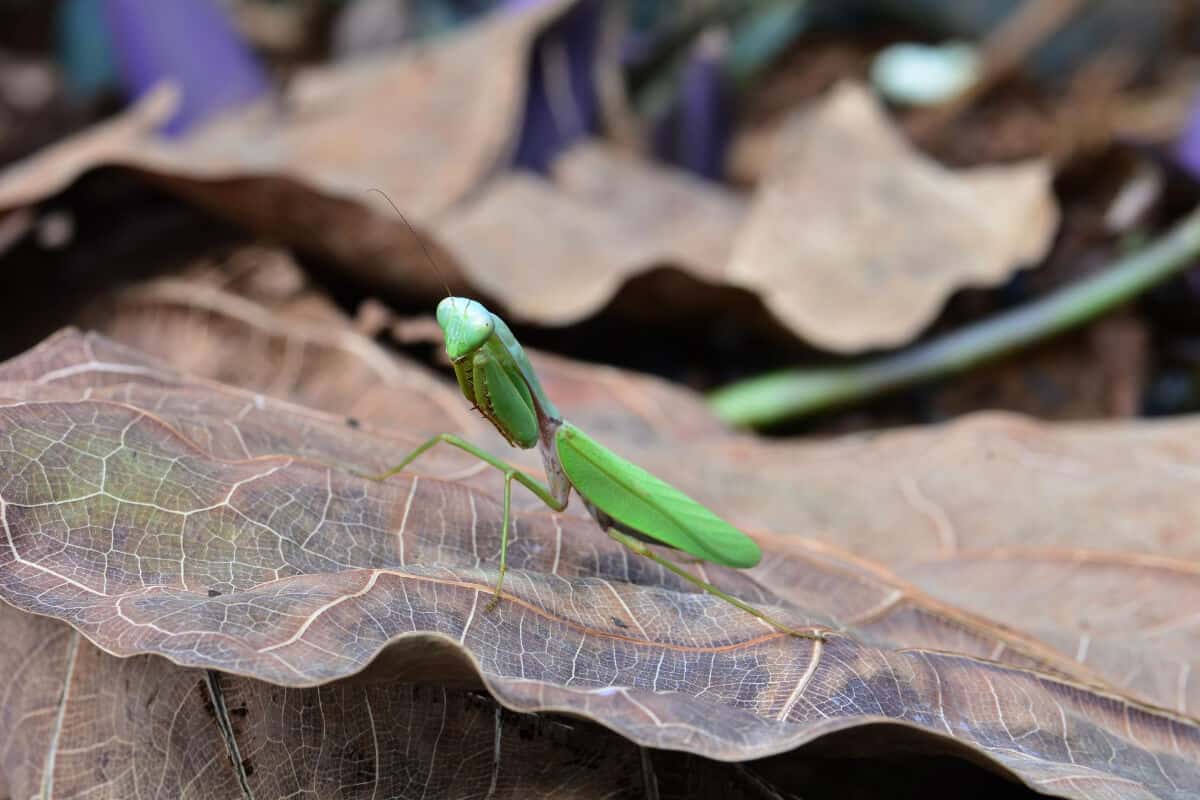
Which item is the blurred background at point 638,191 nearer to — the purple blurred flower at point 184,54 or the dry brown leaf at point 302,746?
the purple blurred flower at point 184,54

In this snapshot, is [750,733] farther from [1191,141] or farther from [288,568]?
[1191,141]

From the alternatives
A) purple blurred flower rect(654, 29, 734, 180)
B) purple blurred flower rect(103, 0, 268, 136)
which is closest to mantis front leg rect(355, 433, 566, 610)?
purple blurred flower rect(654, 29, 734, 180)

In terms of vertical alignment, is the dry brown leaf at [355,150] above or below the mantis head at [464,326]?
above

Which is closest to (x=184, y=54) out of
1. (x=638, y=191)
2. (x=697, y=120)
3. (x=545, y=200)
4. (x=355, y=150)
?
(x=355, y=150)

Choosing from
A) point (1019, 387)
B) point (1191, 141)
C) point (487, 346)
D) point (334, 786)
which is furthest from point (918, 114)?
point (334, 786)

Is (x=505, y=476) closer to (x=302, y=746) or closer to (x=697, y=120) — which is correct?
(x=302, y=746)

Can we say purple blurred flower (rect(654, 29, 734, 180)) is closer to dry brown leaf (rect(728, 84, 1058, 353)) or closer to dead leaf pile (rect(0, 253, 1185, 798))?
dry brown leaf (rect(728, 84, 1058, 353))

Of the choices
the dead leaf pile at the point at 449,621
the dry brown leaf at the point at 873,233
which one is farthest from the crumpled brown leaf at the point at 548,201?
the dead leaf pile at the point at 449,621
